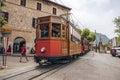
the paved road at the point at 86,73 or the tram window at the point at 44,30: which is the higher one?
the tram window at the point at 44,30

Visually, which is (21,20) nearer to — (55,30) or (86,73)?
(55,30)

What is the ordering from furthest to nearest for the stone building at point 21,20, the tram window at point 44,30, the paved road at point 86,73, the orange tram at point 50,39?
the stone building at point 21,20 < the tram window at point 44,30 < the orange tram at point 50,39 < the paved road at point 86,73

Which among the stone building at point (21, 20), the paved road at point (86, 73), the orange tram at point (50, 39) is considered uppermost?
the stone building at point (21, 20)

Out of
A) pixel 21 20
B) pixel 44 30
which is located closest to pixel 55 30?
pixel 44 30

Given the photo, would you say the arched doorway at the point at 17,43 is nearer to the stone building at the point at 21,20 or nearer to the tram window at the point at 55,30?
the stone building at the point at 21,20

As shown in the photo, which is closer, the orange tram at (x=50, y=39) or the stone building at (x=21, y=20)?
the orange tram at (x=50, y=39)

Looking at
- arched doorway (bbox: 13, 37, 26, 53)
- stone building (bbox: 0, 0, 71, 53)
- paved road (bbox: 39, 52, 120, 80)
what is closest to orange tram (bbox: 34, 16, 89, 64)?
paved road (bbox: 39, 52, 120, 80)

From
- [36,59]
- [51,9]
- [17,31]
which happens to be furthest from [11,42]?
[36,59]

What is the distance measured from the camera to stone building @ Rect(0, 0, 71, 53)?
26844 mm

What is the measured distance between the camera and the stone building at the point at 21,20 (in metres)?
26.8

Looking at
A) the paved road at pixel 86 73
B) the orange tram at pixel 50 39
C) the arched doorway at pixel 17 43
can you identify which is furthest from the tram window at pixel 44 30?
the arched doorway at pixel 17 43

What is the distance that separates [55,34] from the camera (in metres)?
11.6

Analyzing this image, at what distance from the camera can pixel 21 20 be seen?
28.2 m

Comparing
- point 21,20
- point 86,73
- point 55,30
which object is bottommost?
point 86,73
